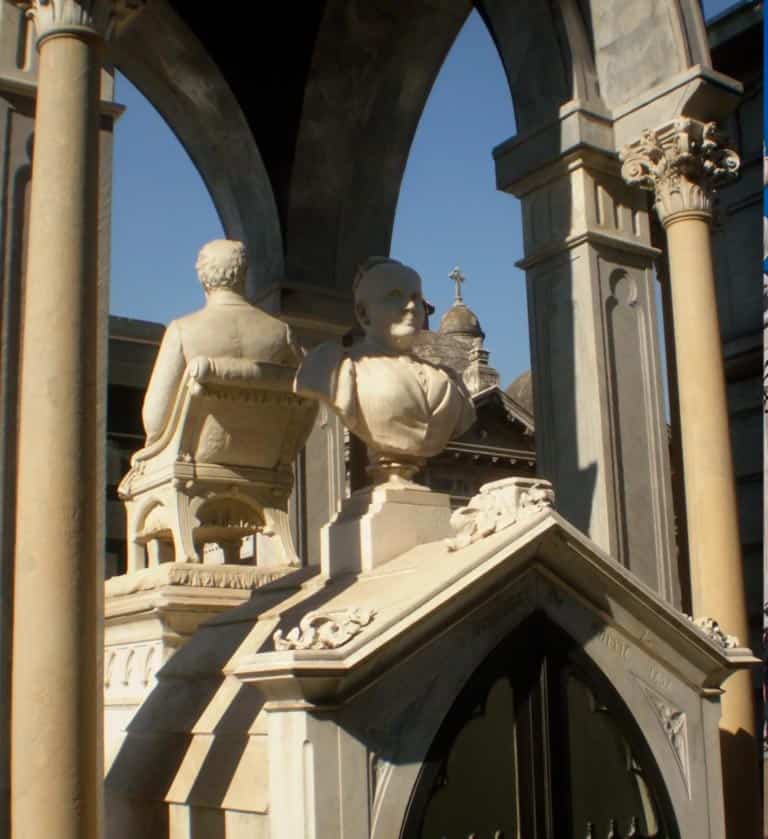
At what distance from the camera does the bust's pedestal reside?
6.08 meters

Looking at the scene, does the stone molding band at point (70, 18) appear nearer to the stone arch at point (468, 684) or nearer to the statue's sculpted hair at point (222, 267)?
the statue's sculpted hair at point (222, 267)

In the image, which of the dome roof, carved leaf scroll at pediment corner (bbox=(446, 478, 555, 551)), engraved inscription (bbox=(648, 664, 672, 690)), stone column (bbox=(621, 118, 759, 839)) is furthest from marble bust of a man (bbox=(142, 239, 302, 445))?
the dome roof

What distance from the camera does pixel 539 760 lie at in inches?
199

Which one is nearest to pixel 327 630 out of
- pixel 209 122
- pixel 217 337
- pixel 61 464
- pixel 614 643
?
pixel 61 464

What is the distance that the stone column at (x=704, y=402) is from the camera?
296 inches

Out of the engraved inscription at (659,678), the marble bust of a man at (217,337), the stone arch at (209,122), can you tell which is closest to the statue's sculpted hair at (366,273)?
the marble bust of a man at (217,337)

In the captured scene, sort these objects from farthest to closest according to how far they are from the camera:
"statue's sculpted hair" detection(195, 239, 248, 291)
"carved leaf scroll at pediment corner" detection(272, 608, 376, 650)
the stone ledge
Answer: "statue's sculpted hair" detection(195, 239, 248, 291) < the stone ledge < "carved leaf scroll at pediment corner" detection(272, 608, 376, 650)

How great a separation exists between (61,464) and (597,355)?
481 cm

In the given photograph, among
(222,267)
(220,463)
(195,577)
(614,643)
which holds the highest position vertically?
(222,267)

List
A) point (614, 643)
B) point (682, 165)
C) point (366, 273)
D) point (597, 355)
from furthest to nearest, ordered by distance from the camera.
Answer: point (597, 355)
point (682, 165)
point (366, 273)
point (614, 643)

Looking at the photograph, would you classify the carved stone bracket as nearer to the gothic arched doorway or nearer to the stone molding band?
the gothic arched doorway

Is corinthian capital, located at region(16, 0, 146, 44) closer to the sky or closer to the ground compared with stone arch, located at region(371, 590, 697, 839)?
closer to the sky

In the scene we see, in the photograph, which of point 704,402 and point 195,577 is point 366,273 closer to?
point 195,577

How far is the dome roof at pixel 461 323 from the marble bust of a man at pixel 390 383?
3871 centimetres
